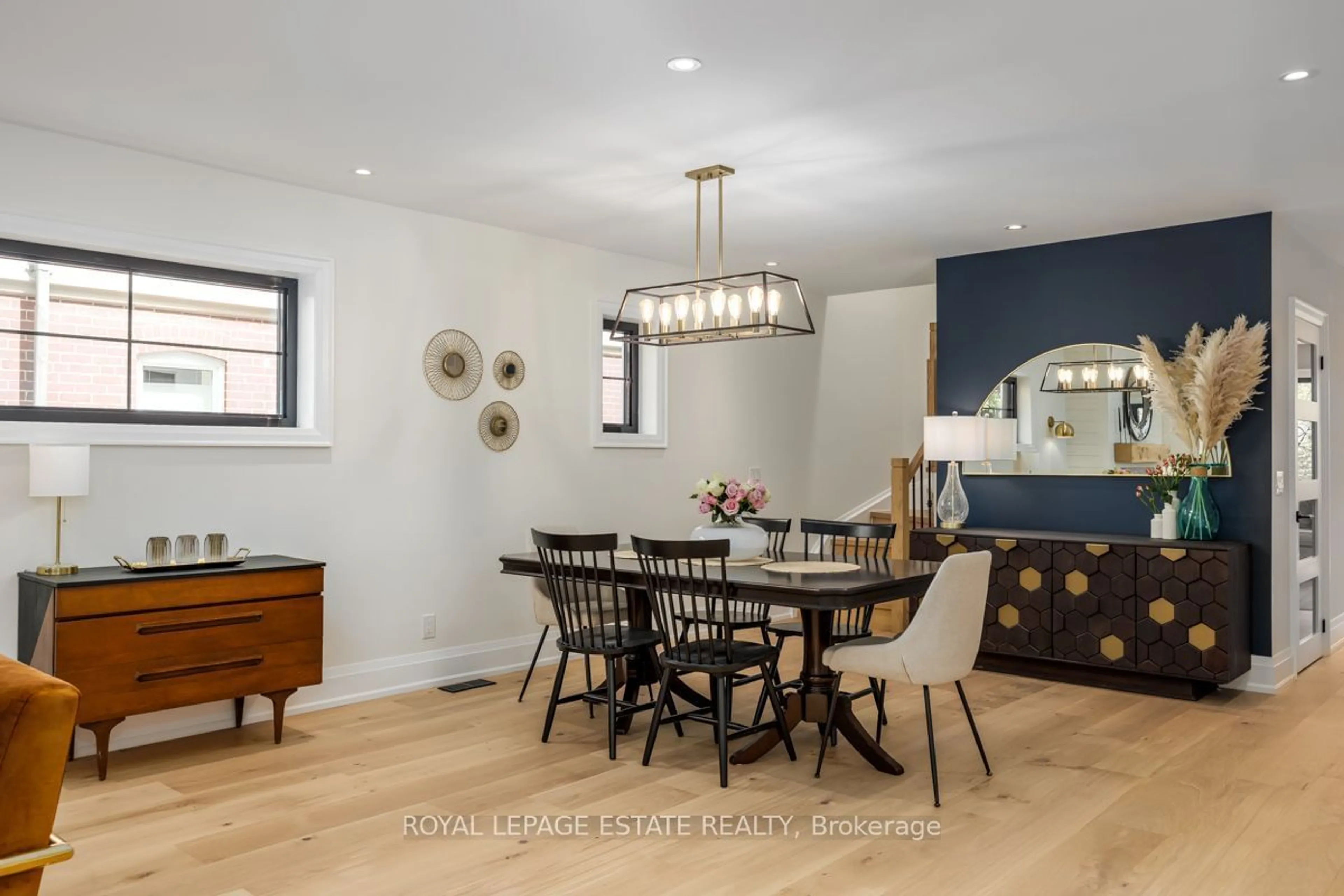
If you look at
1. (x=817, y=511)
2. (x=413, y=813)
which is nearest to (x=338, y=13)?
(x=413, y=813)

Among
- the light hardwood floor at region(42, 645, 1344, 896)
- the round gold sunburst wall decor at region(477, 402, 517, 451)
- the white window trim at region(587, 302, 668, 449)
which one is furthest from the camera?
the white window trim at region(587, 302, 668, 449)

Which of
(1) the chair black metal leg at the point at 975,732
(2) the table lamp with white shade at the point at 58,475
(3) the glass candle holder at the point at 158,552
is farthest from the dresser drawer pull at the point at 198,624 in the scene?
(1) the chair black metal leg at the point at 975,732

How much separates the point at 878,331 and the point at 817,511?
2.03 m

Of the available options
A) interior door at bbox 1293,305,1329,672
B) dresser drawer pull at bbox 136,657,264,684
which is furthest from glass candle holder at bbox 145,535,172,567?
interior door at bbox 1293,305,1329,672

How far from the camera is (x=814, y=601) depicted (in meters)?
3.53

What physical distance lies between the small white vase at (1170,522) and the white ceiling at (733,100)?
5.05 ft

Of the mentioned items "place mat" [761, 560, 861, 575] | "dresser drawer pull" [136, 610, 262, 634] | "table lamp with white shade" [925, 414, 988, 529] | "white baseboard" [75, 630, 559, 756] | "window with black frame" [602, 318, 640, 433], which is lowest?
"white baseboard" [75, 630, 559, 756]

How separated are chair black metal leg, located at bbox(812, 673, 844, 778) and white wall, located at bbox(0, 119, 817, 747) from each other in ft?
7.63

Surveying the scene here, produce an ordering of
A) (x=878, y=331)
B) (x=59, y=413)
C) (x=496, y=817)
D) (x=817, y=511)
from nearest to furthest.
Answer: (x=496, y=817) → (x=59, y=413) → (x=817, y=511) → (x=878, y=331)

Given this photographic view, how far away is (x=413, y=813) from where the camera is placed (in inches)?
132

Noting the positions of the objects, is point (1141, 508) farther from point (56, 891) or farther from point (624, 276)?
point (56, 891)

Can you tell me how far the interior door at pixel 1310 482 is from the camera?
18.7ft

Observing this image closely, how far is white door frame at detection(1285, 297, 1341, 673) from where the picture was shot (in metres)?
5.40

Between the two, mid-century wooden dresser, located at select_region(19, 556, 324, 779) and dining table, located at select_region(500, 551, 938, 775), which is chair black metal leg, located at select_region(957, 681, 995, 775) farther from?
mid-century wooden dresser, located at select_region(19, 556, 324, 779)
